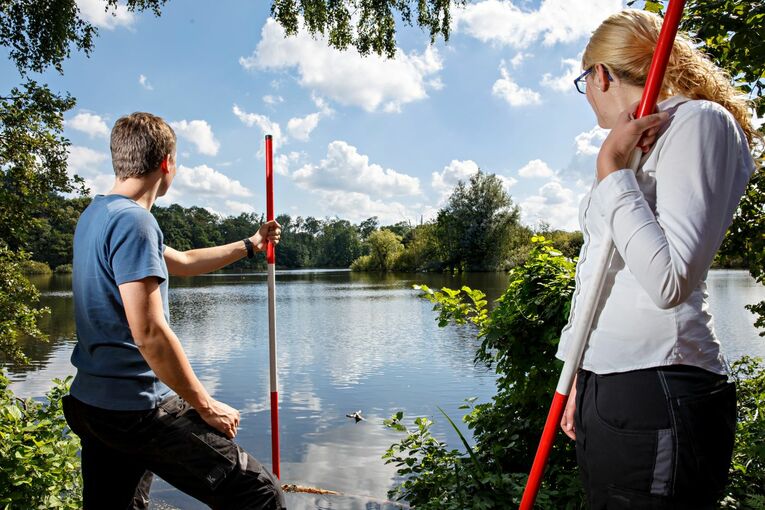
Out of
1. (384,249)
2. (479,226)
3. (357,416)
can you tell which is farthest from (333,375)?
(384,249)

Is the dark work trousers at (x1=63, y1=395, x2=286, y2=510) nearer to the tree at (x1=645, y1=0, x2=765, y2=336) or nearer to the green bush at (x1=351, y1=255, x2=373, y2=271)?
the tree at (x1=645, y1=0, x2=765, y2=336)

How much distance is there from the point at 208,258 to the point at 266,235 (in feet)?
1.30

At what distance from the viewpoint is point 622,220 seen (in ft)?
4.10

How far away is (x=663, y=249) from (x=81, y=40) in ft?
24.5

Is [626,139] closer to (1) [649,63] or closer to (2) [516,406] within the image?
(1) [649,63]

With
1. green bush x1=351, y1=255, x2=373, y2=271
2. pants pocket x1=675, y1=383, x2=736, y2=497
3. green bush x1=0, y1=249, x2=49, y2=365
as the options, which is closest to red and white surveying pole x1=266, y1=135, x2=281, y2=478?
pants pocket x1=675, y1=383, x2=736, y2=497

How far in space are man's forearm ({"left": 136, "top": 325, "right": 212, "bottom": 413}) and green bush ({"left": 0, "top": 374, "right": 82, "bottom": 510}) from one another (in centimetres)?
157

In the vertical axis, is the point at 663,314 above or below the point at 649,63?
below

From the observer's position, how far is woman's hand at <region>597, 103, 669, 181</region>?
1.27m

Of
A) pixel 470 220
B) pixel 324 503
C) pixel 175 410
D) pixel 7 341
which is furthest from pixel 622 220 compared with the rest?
pixel 470 220

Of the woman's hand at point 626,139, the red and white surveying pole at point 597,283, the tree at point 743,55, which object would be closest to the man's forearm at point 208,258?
the red and white surveying pole at point 597,283

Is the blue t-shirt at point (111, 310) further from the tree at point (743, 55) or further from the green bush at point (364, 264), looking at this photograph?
the green bush at point (364, 264)

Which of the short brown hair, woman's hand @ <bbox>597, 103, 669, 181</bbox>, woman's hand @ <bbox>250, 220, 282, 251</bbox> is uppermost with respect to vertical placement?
the short brown hair

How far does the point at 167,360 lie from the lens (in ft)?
6.26
